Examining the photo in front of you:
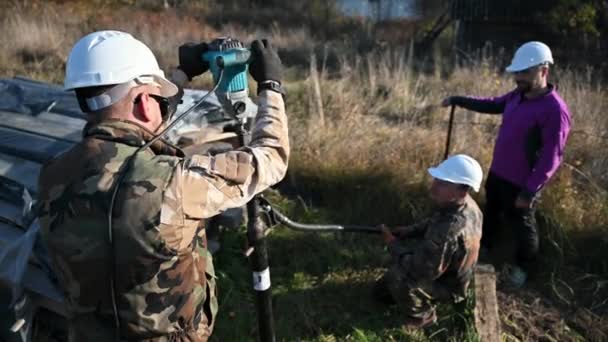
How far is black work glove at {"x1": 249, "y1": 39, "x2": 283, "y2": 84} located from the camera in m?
2.06

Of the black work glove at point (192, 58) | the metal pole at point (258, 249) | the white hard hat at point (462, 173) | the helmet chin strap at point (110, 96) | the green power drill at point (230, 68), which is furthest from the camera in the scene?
the white hard hat at point (462, 173)

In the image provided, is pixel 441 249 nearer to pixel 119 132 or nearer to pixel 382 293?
pixel 382 293

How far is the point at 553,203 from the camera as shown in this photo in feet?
14.0

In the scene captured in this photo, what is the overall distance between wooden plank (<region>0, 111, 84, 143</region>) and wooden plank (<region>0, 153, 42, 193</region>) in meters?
0.27

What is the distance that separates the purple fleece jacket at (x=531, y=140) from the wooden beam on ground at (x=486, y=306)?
0.63m

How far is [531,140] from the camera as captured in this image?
11.9 feet

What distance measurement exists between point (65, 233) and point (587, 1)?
19.2m

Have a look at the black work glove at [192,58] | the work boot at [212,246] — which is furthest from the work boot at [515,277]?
the black work glove at [192,58]

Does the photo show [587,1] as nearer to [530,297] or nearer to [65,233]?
[530,297]

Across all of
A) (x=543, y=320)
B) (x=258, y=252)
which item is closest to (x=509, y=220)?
(x=543, y=320)

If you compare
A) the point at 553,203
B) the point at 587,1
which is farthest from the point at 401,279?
the point at 587,1

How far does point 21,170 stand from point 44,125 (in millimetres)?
600

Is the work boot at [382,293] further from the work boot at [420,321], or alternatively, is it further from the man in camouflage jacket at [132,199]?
the man in camouflage jacket at [132,199]

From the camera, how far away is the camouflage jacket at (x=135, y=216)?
5.52 ft
